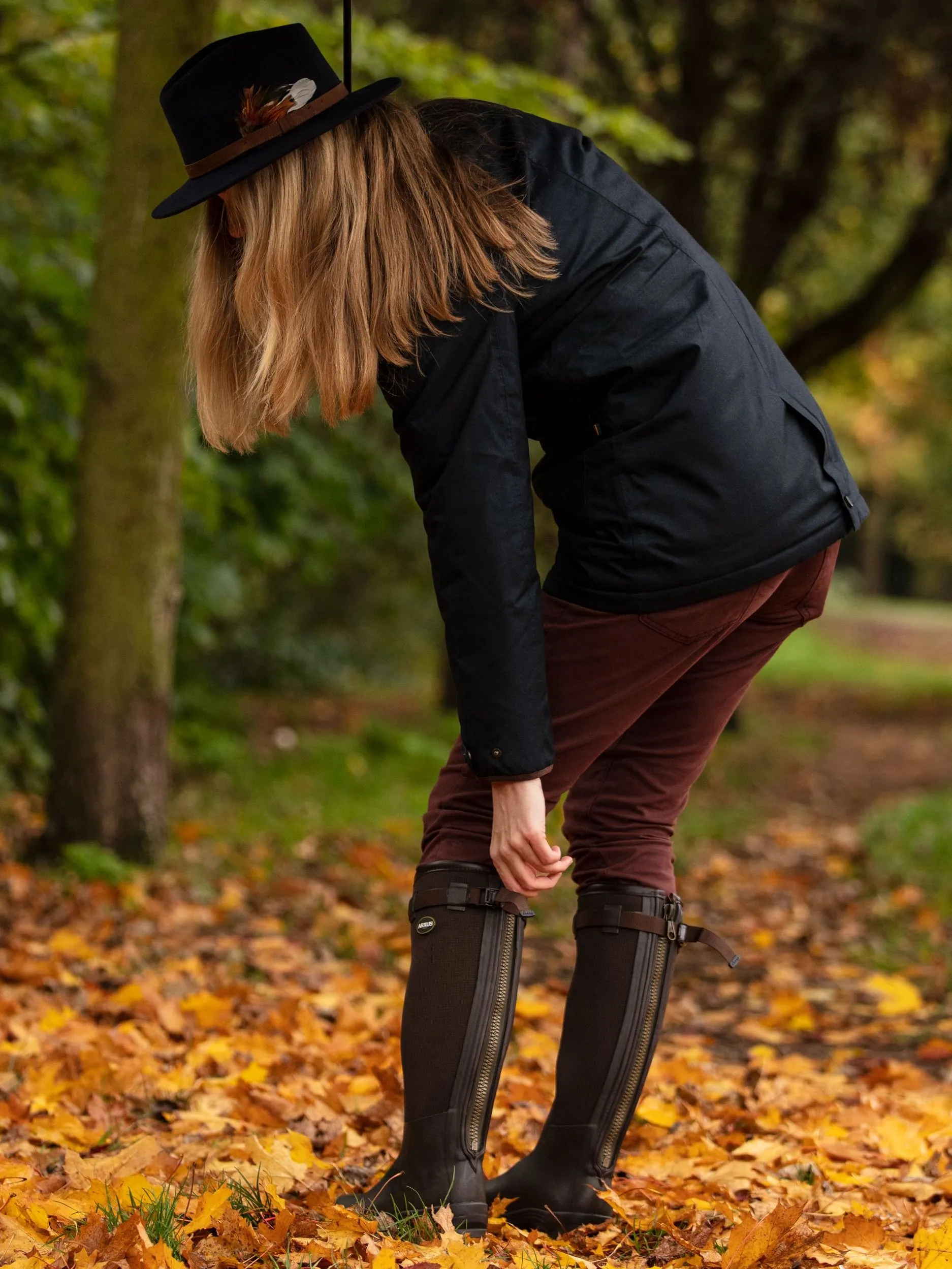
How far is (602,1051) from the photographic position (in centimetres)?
216

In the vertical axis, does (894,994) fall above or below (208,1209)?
below

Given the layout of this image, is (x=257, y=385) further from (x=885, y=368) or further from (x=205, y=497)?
(x=885, y=368)

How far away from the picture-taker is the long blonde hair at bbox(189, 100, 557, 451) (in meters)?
1.87

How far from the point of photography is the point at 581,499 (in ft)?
6.40

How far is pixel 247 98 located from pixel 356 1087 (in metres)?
2.05

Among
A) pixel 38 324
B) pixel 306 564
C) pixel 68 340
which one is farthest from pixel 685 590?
pixel 306 564

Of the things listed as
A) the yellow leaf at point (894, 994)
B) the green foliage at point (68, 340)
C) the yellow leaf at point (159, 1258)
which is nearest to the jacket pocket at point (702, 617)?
the yellow leaf at point (159, 1258)

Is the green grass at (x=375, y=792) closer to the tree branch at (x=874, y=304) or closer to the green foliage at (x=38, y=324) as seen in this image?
the green foliage at (x=38, y=324)

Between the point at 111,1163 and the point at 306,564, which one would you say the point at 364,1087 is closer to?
the point at 111,1163

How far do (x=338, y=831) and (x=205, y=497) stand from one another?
67.7 inches

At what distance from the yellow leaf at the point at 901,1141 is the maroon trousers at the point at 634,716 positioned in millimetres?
816

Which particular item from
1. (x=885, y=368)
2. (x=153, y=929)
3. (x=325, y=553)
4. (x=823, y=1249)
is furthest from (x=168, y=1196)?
(x=885, y=368)

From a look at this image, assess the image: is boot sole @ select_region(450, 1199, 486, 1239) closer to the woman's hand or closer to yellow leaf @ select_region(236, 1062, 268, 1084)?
the woman's hand

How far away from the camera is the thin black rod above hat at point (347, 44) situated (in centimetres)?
203
